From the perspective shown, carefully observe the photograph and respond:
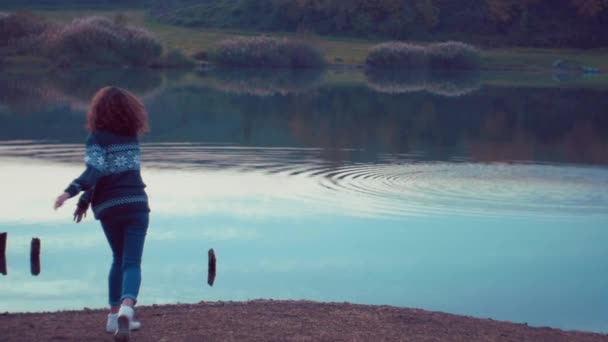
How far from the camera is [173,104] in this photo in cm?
3067

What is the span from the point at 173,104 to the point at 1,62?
23.0 meters

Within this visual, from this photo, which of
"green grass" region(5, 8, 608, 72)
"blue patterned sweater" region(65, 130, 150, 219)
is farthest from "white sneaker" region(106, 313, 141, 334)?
"green grass" region(5, 8, 608, 72)

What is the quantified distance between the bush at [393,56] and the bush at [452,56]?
83cm

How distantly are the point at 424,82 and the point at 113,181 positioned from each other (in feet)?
143

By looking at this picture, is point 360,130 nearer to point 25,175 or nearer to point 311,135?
point 311,135

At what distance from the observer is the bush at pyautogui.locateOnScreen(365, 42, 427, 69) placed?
62.9m

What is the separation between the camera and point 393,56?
6288 cm

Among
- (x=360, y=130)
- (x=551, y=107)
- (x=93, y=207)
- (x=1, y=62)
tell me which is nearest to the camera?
(x=93, y=207)

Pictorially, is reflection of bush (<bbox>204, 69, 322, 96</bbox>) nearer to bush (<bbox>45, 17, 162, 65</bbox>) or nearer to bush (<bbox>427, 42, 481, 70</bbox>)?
bush (<bbox>45, 17, 162, 65</bbox>)

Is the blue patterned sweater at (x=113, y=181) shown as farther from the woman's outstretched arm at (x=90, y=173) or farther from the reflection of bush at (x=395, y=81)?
the reflection of bush at (x=395, y=81)

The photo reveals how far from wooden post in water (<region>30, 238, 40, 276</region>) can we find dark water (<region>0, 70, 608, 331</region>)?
0.11 meters

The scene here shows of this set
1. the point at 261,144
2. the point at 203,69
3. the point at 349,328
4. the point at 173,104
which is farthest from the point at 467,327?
the point at 203,69

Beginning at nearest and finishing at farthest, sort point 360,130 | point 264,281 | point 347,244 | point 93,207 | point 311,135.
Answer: point 93,207, point 264,281, point 347,244, point 311,135, point 360,130

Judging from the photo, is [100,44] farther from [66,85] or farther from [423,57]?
[423,57]
